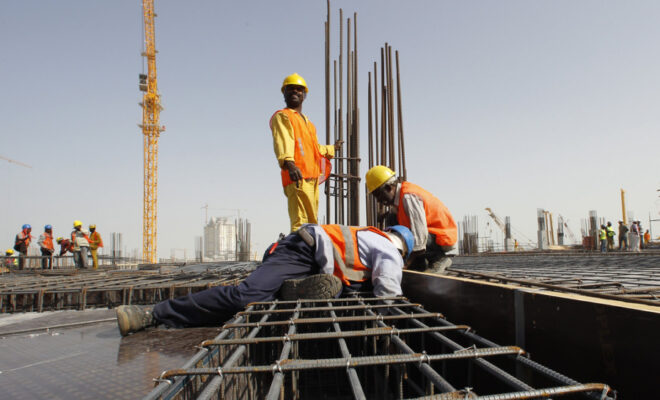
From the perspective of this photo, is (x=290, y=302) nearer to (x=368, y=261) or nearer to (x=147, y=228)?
(x=368, y=261)

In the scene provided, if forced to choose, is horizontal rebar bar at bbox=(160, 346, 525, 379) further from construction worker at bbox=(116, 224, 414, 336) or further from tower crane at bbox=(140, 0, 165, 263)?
tower crane at bbox=(140, 0, 165, 263)

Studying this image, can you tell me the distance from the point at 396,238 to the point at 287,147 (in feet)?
5.78

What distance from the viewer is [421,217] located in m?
3.64

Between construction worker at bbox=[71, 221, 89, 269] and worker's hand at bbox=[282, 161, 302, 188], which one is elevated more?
worker's hand at bbox=[282, 161, 302, 188]

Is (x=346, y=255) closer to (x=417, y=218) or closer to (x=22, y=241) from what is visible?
(x=417, y=218)

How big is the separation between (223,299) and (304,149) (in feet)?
7.96

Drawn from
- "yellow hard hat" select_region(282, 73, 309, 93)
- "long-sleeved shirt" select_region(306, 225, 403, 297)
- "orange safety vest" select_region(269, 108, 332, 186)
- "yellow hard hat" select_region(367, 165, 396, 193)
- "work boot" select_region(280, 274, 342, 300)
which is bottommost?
"work boot" select_region(280, 274, 342, 300)

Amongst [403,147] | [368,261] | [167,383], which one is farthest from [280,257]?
[403,147]

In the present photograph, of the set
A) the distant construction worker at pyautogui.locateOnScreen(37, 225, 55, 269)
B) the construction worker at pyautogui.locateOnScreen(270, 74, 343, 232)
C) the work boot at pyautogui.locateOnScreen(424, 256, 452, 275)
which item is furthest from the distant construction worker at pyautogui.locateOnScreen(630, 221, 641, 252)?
the distant construction worker at pyautogui.locateOnScreen(37, 225, 55, 269)

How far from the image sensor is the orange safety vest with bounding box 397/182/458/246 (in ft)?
12.4

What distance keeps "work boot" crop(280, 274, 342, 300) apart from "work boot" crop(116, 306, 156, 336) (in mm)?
949

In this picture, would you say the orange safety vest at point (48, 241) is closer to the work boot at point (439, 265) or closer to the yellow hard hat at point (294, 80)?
the yellow hard hat at point (294, 80)

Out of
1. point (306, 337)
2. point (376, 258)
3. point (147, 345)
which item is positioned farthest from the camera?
point (376, 258)

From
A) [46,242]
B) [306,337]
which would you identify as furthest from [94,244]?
[306,337]
